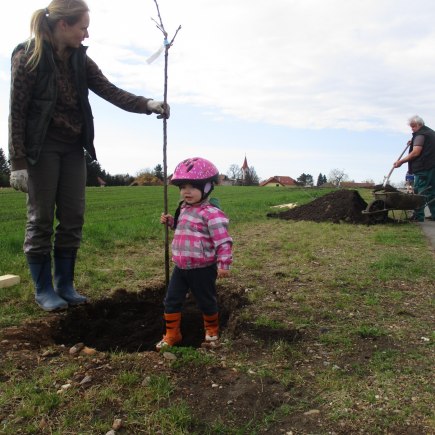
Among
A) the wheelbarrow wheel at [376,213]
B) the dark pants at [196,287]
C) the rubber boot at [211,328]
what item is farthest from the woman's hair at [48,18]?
the wheelbarrow wheel at [376,213]

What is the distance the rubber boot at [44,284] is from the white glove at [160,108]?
66.1 inches

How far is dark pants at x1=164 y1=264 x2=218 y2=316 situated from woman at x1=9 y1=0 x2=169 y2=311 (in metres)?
1.21

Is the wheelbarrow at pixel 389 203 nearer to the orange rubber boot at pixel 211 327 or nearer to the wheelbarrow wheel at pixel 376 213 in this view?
the wheelbarrow wheel at pixel 376 213

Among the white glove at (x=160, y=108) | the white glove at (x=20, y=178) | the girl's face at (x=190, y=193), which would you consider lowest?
the girl's face at (x=190, y=193)

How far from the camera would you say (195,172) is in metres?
3.33

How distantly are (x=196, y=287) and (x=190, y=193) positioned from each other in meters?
0.74

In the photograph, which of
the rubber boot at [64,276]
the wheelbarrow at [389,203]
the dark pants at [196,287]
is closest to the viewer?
the dark pants at [196,287]

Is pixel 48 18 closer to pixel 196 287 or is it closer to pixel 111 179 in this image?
pixel 196 287

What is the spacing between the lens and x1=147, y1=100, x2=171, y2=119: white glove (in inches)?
160

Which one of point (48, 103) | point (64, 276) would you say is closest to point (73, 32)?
point (48, 103)

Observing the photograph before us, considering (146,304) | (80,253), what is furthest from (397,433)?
(80,253)

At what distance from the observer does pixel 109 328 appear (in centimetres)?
401

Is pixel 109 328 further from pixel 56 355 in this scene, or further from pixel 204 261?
pixel 204 261

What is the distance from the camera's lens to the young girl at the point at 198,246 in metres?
3.33
